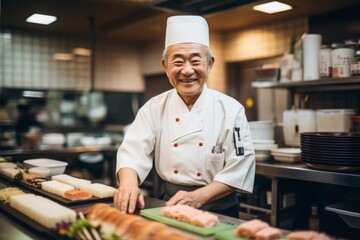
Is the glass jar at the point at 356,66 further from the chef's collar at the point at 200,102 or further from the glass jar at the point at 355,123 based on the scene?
the chef's collar at the point at 200,102

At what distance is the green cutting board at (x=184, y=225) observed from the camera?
127 centimetres

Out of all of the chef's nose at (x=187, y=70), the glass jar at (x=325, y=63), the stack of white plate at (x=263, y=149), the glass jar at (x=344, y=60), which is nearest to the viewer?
the chef's nose at (x=187, y=70)

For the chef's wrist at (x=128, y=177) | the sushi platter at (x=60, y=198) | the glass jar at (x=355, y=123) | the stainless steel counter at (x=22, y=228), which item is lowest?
the stainless steel counter at (x=22, y=228)

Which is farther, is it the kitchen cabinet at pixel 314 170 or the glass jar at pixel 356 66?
the glass jar at pixel 356 66

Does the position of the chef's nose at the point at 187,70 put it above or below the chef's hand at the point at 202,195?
above

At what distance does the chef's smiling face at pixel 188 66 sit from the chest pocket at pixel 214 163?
1.14 ft

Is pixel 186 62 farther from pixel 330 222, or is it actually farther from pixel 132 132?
pixel 330 222

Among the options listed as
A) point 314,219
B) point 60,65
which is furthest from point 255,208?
point 60,65

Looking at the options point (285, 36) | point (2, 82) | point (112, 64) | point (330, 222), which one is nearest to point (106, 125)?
point (112, 64)

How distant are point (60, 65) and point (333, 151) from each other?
517 cm

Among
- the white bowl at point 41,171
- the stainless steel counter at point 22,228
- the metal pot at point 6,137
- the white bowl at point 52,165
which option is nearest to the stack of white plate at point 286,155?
the stainless steel counter at point 22,228

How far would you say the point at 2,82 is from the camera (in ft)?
19.5

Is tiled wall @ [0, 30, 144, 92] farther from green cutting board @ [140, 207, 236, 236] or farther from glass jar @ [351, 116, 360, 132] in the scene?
green cutting board @ [140, 207, 236, 236]

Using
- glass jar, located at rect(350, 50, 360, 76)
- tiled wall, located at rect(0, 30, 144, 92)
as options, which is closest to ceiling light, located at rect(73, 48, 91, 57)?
tiled wall, located at rect(0, 30, 144, 92)
